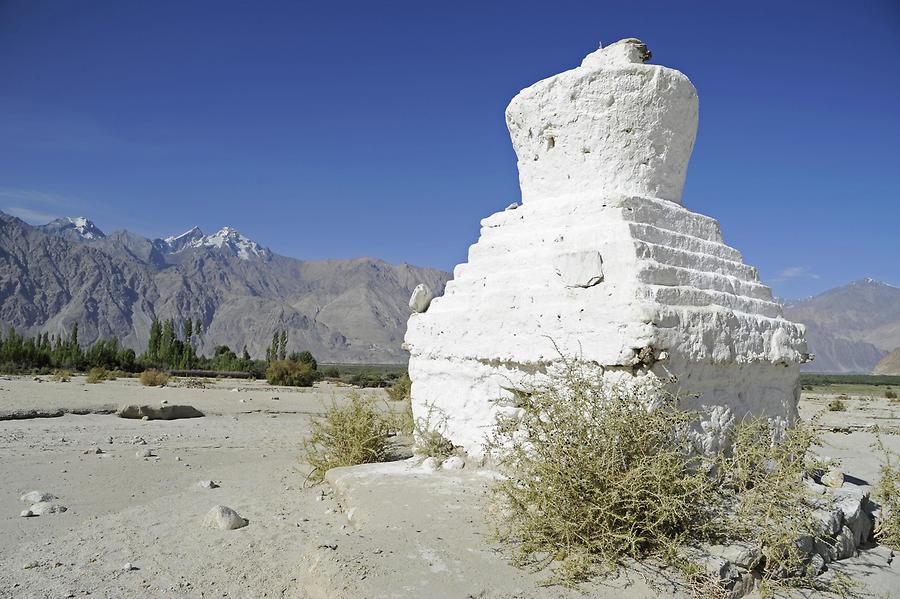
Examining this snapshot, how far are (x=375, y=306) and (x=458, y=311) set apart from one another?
512ft

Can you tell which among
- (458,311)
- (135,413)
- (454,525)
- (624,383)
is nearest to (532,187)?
(458,311)

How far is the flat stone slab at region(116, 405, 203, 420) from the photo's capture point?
1307 centimetres

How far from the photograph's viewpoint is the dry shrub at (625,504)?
400 centimetres

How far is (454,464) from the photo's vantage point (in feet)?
21.2

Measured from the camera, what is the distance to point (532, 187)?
→ 7402 mm

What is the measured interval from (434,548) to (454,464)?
7.00 feet

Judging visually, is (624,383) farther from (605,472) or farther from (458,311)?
(458,311)

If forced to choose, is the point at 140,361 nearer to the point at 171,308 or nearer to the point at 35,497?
the point at 35,497

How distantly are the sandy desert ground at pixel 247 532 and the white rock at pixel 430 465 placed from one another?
16cm

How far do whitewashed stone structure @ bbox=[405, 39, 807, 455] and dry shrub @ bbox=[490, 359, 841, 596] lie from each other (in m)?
0.86

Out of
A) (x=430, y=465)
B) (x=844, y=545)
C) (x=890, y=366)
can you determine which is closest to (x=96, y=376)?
(x=430, y=465)

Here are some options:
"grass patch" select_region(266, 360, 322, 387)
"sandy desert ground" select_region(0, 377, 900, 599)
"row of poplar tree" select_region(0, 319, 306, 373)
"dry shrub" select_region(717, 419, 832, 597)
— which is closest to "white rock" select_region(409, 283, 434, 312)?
"sandy desert ground" select_region(0, 377, 900, 599)

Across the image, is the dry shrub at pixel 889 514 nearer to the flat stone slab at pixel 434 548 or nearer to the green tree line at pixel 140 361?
the flat stone slab at pixel 434 548

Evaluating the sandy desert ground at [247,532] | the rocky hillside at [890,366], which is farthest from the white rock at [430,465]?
the rocky hillside at [890,366]
